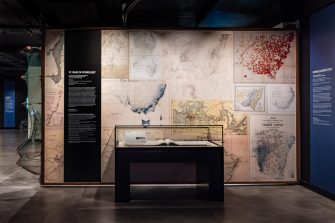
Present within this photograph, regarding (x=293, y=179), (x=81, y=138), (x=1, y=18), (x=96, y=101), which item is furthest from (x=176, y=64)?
(x=1, y=18)

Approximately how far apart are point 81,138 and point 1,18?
11.6 feet

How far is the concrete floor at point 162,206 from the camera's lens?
4.83m

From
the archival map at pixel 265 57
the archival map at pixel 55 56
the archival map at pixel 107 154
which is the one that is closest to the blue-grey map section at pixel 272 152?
the archival map at pixel 265 57

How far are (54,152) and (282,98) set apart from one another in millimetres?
3855

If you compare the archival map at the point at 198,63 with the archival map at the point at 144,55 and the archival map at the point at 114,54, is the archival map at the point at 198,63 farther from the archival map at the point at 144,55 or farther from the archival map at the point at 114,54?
the archival map at the point at 114,54

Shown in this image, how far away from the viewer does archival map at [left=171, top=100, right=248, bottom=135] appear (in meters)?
6.69

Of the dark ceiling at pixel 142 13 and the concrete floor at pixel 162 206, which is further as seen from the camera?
the dark ceiling at pixel 142 13

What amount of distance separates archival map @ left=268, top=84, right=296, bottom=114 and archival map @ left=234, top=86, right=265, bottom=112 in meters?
0.16

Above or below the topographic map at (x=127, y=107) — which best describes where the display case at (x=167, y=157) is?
below

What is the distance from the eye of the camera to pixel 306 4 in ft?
21.0

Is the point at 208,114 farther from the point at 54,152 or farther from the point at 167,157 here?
the point at 54,152

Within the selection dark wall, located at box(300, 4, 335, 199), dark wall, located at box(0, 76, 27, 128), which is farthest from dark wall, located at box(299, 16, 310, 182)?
dark wall, located at box(0, 76, 27, 128)

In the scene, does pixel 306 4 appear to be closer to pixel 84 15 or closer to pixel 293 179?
pixel 293 179

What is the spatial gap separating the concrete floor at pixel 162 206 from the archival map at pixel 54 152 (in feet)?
0.95
